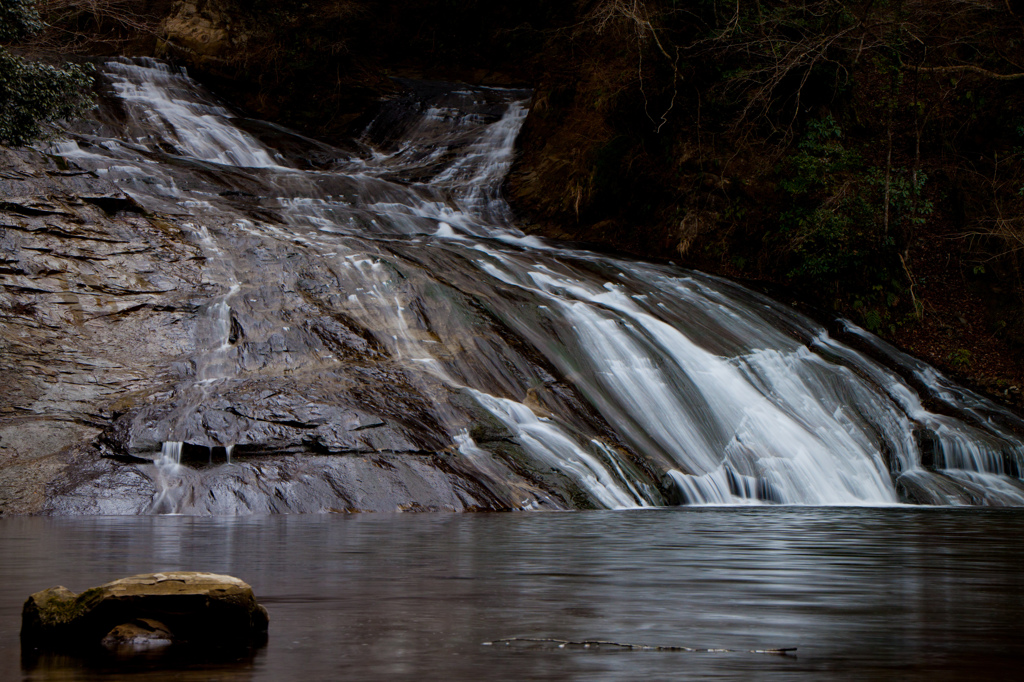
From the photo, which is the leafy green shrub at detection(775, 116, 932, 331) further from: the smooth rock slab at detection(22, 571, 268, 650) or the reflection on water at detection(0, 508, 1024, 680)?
the smooth rock slab at detection(22, 571, 268, 650)

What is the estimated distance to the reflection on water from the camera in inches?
114

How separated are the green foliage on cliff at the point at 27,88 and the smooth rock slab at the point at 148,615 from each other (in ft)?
44.2

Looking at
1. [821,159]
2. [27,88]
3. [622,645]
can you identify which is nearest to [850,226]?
[821,159]

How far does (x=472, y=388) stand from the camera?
11969mm

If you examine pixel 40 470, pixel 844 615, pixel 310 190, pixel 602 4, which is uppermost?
pixel 602 4

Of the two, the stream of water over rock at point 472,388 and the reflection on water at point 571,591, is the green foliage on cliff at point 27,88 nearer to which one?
the stream of water over rock at point 472,388

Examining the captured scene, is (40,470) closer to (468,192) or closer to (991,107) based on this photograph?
(468,192)

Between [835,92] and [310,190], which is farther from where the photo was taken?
[835,92]

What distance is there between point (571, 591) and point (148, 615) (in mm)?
1927

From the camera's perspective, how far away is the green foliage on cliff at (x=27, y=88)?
14.7m

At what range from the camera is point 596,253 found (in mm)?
19781

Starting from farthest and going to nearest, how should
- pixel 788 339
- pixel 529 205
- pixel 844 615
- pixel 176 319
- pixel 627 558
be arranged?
pixel 529 205, pixel 788 339, pixel 176 319, pixel 627 558, pixel 844 615

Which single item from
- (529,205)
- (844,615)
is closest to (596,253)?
(529,205)

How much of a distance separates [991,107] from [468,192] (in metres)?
11.8
